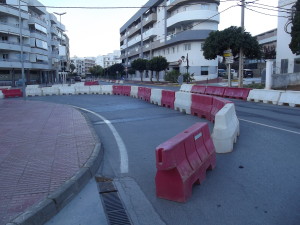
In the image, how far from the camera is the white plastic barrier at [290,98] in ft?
48.0

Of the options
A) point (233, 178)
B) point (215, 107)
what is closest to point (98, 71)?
point (215, 107)

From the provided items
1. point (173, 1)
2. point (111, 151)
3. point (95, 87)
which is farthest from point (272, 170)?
point (173, 1)

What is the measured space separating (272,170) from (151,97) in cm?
1273

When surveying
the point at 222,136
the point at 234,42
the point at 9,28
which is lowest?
the point at 222,136

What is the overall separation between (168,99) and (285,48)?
21.9m

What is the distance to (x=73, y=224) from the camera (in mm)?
3434

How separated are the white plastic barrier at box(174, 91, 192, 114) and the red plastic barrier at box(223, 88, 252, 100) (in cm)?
708

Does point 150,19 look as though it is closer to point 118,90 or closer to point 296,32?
point 118,90

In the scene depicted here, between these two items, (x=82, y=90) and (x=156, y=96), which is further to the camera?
(x=82, y=90)

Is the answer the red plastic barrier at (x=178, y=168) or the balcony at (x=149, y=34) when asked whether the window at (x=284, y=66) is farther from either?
the balcony at (x=149, y=34)

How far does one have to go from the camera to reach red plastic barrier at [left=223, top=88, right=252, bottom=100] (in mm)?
18695

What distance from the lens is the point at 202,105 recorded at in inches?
434

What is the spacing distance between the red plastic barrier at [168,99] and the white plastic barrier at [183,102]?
54 centimetres

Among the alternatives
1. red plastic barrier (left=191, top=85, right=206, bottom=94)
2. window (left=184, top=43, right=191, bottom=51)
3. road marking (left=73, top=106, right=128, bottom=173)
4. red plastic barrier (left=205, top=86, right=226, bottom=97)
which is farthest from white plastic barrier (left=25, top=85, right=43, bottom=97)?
window (left=184, top=43, right=191, bottom=51)
